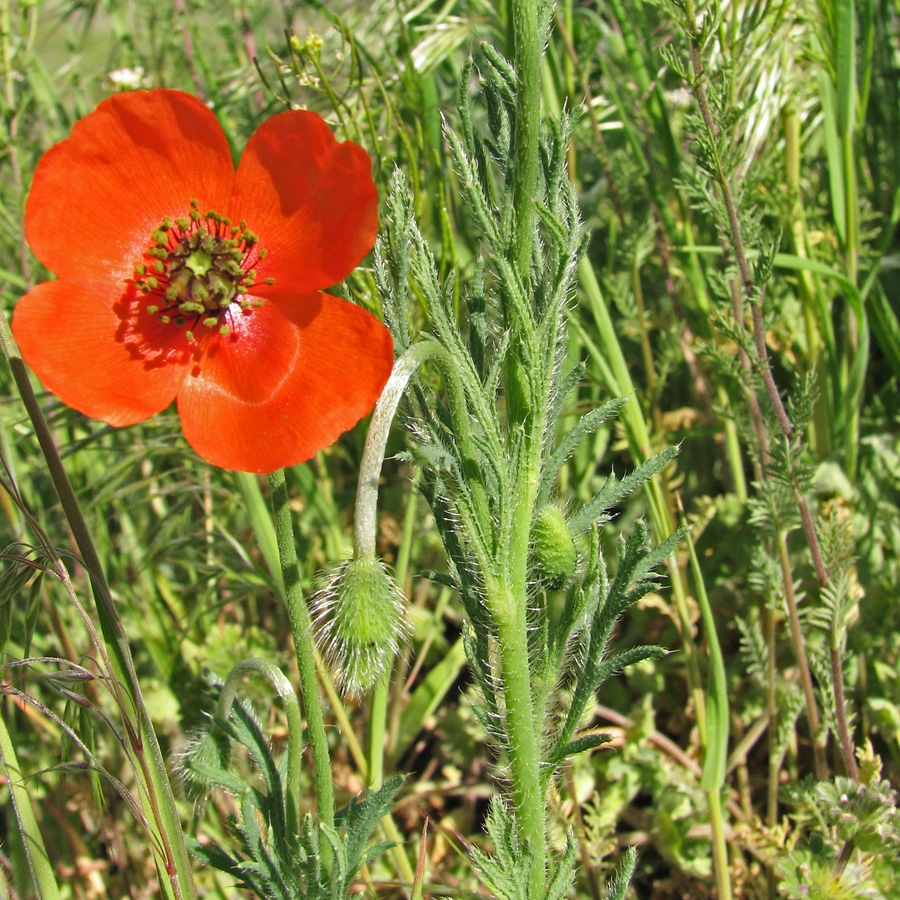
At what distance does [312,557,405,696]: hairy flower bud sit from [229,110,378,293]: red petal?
38cm

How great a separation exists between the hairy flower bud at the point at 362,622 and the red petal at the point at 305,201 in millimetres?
376

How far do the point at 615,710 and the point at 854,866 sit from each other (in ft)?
2.66

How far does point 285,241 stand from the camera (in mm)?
1204

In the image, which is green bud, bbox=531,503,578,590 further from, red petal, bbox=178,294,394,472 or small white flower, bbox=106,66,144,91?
small white flower, bbox=106,66,144,91

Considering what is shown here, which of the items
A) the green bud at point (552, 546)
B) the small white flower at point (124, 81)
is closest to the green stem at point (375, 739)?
the green bud at point (552, 546)

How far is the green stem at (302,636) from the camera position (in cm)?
105

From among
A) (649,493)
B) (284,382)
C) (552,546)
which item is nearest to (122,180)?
(284,382)

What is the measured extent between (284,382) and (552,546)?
42 centimetres

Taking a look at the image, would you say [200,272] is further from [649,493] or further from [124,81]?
[124,81]

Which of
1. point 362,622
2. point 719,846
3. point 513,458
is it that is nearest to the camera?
point 362,622

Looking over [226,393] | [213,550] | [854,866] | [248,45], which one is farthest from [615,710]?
[248,45]

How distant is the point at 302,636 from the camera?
108 cm

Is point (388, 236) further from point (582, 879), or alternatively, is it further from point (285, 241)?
point (582, 879)

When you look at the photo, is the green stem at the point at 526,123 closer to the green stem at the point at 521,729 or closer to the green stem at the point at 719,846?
the green stem at the point at 521,729
